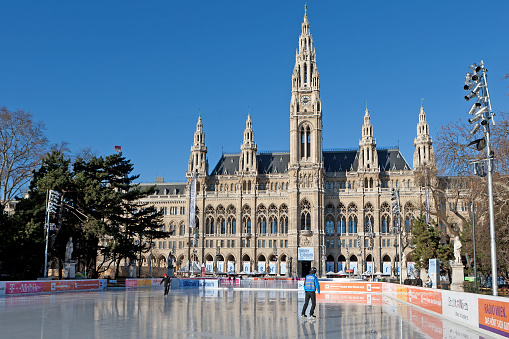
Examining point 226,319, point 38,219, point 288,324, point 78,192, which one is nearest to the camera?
point 288,324

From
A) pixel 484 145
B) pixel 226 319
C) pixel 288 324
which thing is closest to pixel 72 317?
pixel 226 319

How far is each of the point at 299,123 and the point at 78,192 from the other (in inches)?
2227

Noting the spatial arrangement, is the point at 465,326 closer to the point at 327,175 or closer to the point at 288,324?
→ the point at 288,324

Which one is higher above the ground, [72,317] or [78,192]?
[78,192]

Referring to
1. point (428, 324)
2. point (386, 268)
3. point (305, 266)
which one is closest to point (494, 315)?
point (428, 324)

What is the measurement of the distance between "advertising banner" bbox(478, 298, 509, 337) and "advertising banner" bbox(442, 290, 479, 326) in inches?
22.2

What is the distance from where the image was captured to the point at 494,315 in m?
17.4

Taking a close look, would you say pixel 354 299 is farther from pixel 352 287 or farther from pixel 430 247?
pixel 430 247

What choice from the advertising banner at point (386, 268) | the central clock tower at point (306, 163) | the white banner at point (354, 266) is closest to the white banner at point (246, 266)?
the central clock tower at point (306, 163)

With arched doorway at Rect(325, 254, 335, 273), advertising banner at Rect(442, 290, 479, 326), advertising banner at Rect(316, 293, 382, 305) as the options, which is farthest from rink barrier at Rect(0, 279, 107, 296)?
arched doorway at Rect(325, 254, 335, 273)

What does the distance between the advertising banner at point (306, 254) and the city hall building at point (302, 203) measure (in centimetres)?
19

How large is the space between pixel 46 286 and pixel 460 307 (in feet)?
110

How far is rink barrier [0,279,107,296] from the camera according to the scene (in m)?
38.2

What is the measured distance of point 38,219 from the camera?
51.8 m
